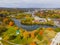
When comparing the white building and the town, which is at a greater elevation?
the town

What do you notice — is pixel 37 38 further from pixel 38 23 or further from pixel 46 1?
pixel 46 1

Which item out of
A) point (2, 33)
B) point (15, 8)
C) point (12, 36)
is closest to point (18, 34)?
point (12, 36)

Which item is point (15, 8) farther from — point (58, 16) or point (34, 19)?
point (58, 16)

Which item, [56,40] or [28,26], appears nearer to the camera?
[56,40]

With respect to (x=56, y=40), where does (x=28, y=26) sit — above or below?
above

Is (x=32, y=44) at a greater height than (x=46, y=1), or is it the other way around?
(x=46, y=1)

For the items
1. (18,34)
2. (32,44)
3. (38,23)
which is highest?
(38,23)

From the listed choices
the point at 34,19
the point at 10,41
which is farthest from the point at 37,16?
the point at 10,41

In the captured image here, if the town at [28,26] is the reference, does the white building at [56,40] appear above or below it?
below

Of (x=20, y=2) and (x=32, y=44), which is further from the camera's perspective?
(x=20, y=2)
